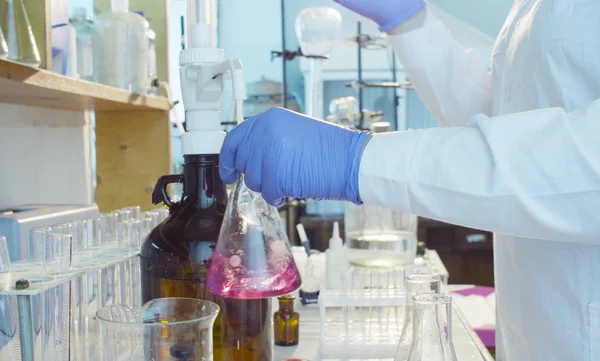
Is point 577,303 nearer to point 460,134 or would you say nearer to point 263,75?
point 460,134

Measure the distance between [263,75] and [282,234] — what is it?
4472 mm

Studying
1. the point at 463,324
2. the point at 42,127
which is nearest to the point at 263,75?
the point at 42,127

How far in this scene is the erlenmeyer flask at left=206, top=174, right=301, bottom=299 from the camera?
0.72 m

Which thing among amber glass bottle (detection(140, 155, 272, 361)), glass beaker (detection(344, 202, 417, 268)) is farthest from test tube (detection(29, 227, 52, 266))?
glass beaker (detection(344, 202, 417, 268))

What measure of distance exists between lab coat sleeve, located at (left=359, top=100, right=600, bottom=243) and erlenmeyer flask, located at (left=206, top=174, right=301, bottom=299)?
0.50 ft

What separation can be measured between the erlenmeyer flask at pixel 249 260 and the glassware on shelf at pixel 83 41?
78cm

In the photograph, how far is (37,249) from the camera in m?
0.80

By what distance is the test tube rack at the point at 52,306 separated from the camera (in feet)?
2.16

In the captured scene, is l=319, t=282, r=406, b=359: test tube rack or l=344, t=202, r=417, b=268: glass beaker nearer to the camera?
l=319, t=282, r=406, b=359: test tube rack

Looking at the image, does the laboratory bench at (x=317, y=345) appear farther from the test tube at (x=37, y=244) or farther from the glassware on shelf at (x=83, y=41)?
the glassware on shelf at (x=83, y=41)

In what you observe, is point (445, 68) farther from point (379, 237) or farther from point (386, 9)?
point (379, 237)

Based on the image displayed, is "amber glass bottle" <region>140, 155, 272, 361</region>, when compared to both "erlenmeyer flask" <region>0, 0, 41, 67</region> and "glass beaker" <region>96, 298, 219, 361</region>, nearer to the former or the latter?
"glass beaker" <region>96, 298, 219, 361</region>

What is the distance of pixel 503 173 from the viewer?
2.39 ft

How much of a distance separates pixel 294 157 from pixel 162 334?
1.10 feet
